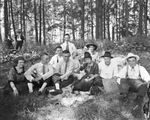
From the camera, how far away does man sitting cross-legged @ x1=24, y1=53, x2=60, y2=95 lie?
5.44m

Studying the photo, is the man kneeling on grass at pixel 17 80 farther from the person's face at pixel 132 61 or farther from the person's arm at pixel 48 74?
the person's face at pixel 132 61

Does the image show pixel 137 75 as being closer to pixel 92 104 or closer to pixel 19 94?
pixel 92 104

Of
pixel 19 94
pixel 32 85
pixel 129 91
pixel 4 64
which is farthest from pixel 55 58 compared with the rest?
pixel 4 64

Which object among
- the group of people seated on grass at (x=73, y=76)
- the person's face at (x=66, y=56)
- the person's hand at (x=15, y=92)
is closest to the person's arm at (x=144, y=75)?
the group of people seated on grass at (x=73, y=76)

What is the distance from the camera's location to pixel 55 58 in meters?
6.50

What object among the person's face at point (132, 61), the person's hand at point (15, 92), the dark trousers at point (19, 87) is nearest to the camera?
the person's face at point (132, 61)

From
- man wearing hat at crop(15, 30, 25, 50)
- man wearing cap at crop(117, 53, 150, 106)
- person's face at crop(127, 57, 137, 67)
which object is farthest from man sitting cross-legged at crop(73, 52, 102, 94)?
man wearing hat at crop(15, 30, 25, 50)

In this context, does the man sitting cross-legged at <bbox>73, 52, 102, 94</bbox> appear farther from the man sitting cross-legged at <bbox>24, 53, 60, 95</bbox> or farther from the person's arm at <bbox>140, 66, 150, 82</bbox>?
the person's arm at <bbox>140, 66, 150, 82</bbox>

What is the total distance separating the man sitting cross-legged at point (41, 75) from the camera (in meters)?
5.44

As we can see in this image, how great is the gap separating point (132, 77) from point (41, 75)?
2.77m

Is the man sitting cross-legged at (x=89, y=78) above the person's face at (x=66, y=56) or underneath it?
underneath

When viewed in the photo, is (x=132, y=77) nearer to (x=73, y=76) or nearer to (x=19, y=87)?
(x=73, y=76)

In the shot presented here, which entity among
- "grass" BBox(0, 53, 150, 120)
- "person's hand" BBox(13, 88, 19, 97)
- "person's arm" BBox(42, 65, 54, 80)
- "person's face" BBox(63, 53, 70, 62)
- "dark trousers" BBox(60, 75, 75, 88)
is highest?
"person's face" BBox(63, 53, 70, 62)

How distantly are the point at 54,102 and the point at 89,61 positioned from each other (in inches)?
62.3
